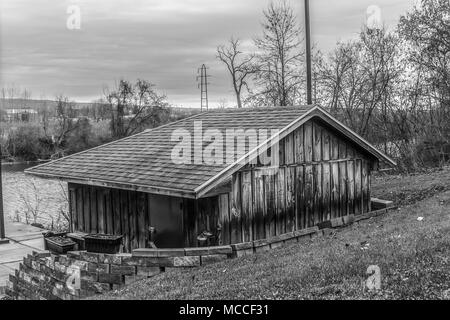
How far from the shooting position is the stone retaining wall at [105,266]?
1141cm

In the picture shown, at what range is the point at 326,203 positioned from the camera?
51.4 ft

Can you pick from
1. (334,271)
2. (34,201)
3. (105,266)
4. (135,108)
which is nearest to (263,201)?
(105,266)

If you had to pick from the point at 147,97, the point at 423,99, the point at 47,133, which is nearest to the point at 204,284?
the point at 423,99

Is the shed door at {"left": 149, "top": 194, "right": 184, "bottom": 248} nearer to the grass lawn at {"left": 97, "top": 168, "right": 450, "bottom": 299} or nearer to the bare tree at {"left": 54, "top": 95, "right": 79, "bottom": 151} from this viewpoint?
the grass lawn at {"left": 97, "top": 168, "right": 450, "bottom": 299}

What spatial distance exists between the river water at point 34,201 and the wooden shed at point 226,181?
1121cm

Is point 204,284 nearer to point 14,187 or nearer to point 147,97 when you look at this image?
point 14,187

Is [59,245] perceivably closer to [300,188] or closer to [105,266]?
[105,266]

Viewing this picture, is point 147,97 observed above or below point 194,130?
above

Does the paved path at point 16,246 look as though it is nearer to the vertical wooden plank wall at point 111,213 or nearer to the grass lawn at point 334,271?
the vertical wooden plank wall at point 111,213

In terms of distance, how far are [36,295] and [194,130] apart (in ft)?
23.4

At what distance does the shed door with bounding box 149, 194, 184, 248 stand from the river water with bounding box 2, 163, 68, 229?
13.5 m

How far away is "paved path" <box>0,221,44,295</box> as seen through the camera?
52.4 feet

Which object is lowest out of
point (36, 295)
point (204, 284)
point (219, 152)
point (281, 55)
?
point (36, 295)

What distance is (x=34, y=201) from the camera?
3725 centimetres
